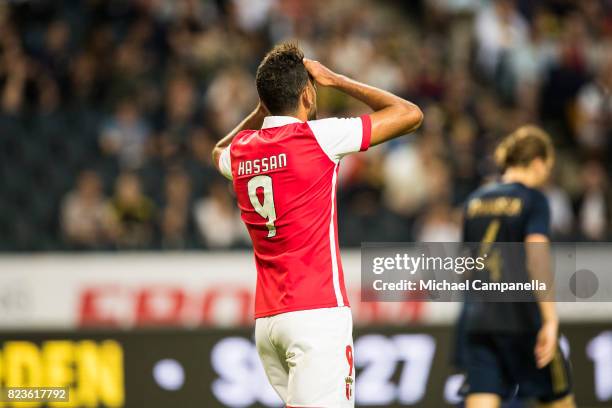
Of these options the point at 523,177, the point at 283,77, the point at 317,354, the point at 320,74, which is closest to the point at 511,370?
the point at 523,177

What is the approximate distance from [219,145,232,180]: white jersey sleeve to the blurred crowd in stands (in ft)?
18.7

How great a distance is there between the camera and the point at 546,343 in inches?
213

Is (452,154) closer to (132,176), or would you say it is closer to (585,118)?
(585,118)

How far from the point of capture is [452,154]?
12.0 metres

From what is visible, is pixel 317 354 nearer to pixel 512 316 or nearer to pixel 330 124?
pixel 330 124

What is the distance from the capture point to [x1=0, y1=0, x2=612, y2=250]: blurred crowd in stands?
35.4 ft

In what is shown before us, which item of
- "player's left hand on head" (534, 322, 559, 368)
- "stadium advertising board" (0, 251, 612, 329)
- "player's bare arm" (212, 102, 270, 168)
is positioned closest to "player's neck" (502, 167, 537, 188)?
"player's left hand on head" (534, 322, 559, 368)

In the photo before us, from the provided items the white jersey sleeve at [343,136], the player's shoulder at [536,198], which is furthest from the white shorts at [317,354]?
the player's shoulder at [536,198]

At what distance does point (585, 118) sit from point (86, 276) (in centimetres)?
635

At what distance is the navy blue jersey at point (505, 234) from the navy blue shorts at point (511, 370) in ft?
0.25

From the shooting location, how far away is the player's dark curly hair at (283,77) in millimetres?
4297

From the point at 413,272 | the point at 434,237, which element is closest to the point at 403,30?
the point at 434,237

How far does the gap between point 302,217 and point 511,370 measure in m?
1.93

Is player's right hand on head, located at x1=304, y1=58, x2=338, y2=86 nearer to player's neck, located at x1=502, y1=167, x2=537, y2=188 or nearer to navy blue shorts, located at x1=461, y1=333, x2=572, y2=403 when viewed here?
player's neck, located at x1=502, y1=167, x2=537, y2=188
